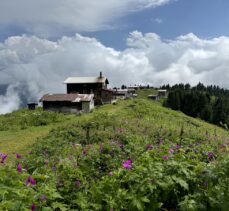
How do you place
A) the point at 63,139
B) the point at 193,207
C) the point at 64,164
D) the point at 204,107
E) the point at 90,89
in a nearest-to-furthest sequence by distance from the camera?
1. the point at 193,207
2. the point at 64,164
3. the point at 63,139
4. the point at 90,89
5. the point at 204,107

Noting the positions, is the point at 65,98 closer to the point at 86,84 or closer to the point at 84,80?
the point at 86,84

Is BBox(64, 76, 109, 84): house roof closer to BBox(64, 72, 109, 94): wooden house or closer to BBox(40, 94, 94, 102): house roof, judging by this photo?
BBox(64, 72, 109, 94): wooden house

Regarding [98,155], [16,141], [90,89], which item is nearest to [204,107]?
[90,89]

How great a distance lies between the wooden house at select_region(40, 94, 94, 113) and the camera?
134 ft

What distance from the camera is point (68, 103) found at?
41281mm

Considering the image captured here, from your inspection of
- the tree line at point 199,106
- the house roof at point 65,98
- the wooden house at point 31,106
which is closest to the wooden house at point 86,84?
the wooden house at point 31,106

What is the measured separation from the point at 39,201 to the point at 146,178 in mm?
1492

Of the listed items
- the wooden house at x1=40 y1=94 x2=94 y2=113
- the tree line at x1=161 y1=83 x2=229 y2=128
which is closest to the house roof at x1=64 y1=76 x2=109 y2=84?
the wooden house at x1=40 y1=94 x2=94 y2=113

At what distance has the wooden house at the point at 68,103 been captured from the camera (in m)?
41.0

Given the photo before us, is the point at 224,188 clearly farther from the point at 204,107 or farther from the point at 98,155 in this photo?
the point at 204,107

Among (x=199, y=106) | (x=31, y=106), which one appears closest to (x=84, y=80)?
(x=31, y=106)

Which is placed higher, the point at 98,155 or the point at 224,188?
the point at 224,188

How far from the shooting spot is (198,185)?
4180 mm

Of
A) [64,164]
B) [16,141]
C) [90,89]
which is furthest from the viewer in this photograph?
[90,89]
